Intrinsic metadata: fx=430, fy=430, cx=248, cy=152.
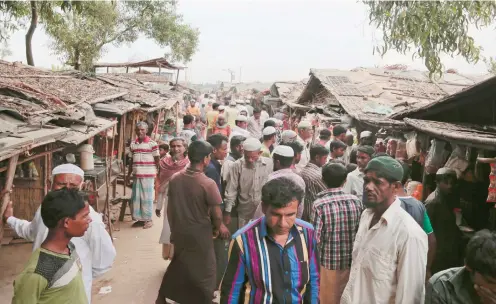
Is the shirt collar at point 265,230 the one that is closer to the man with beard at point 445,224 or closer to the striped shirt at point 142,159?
the man with beard at point 445,224

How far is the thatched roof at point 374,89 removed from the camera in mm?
11359

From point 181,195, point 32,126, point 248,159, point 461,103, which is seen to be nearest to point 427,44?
point 461,103

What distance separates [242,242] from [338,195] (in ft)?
6.24

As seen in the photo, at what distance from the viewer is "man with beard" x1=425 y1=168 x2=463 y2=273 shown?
16.1 ft

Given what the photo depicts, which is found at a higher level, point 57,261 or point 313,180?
point 313,180

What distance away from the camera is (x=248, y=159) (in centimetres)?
564

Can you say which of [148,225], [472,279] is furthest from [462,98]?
[148,225]

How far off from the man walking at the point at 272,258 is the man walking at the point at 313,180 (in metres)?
2.57

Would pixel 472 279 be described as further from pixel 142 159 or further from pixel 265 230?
pixel 142 159

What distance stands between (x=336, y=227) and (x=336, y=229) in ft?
0.07

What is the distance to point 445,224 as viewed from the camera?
16.2 feet

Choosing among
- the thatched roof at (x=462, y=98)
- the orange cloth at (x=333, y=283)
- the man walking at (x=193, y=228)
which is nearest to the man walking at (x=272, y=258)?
the orange cloth at (x=333, y=283)

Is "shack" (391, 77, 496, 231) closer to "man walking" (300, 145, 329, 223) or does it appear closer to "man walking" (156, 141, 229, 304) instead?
"man walking" (300, 145, 329, 223)

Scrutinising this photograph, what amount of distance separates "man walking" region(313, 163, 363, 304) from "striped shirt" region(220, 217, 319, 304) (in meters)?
1.52
